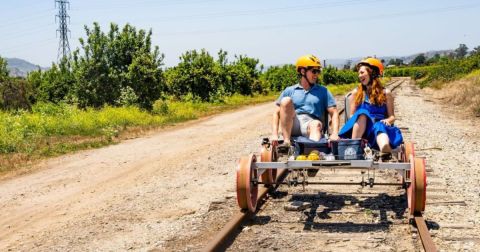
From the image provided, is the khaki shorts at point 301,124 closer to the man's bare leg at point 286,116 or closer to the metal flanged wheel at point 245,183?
the man's bare leg at point 286,116

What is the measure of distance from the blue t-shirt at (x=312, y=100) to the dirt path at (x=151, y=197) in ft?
5.13

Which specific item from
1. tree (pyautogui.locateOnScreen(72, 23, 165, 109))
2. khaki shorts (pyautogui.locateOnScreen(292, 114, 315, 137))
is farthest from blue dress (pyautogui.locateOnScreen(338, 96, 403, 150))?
tree (pyautogui.locateOnScreen(72, 23, 165, 109))

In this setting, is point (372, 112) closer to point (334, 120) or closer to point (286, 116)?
point (334, 120)

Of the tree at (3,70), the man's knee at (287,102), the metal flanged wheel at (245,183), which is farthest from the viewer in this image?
the tree at (3,70)

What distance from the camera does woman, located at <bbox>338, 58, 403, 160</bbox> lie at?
6340 millimetres

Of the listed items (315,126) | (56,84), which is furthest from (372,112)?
(56,84)

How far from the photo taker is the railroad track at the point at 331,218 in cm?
518

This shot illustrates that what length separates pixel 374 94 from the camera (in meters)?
6.68

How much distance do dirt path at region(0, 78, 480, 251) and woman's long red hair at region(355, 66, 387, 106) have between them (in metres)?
1.44

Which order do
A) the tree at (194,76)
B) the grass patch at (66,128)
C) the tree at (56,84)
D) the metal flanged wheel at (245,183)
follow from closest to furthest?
1. the metal flanged wheel at (245,183)
2. the grass patch at (66,128)
3. the tree at (56,84)
4. the tree at (194,76)

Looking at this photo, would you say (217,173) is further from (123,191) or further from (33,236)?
(33,236)

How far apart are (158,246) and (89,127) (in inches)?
503

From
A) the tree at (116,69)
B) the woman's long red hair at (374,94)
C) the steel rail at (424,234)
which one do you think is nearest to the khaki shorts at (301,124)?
the woman's long red hair at (374,94)

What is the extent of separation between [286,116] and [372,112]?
111 centimetres
